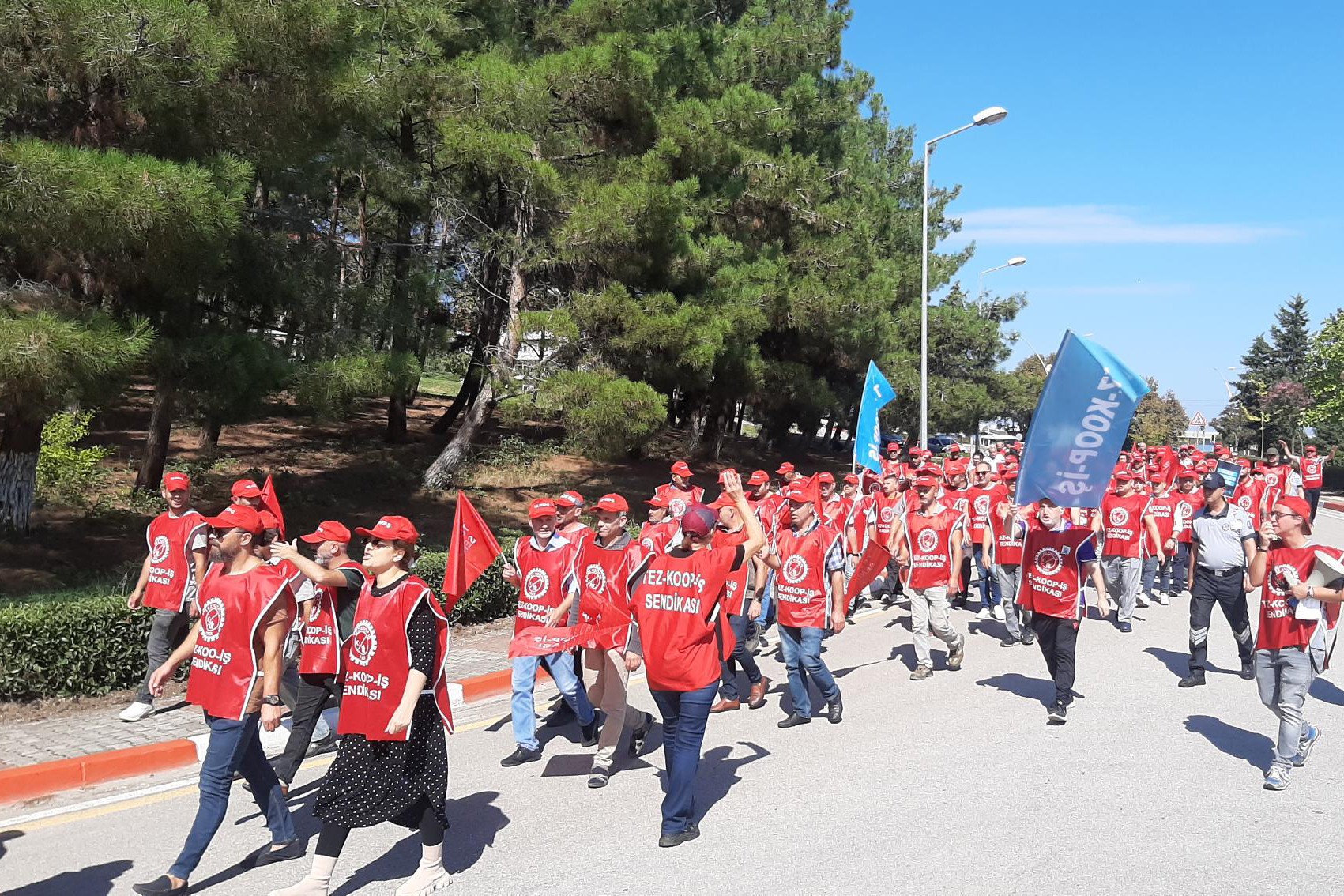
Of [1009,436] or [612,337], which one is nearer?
[612,337]

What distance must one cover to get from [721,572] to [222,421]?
8725 millimetres

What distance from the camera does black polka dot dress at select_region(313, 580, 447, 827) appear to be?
4.58 meters

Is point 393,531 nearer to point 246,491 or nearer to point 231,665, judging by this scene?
point 231,665

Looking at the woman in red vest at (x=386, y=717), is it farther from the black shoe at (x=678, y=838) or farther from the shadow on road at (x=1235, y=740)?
the shadow on road at (x=1235, y=740)

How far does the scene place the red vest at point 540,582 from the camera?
23.3ft

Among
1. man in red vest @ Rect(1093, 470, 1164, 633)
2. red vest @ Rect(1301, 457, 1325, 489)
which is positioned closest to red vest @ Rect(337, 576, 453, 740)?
man in red vest @ Rect(1093, 470, 1164, 633)

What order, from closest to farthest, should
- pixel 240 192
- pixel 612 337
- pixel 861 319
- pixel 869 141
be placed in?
1. pixel 240 192
2. pixel 612 337
3. pixel 861 319
4. pixel 869 141

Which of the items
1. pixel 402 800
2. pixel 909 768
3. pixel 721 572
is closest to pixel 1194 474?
pixel 909 768

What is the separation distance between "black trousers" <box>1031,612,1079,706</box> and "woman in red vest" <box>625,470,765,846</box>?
3511 mm

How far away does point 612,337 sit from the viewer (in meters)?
17.5

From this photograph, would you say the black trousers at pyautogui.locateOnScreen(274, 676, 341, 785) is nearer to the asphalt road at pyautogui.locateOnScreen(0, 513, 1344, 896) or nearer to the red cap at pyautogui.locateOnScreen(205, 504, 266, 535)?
the asphalt road at pyautogui.locateOnScreen(0, 513, 1344, 896)

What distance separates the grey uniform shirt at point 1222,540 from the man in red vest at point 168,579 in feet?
27.5

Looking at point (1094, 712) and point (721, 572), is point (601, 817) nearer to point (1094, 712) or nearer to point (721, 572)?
point (721, 572)

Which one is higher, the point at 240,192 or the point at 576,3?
the point at 576,3
